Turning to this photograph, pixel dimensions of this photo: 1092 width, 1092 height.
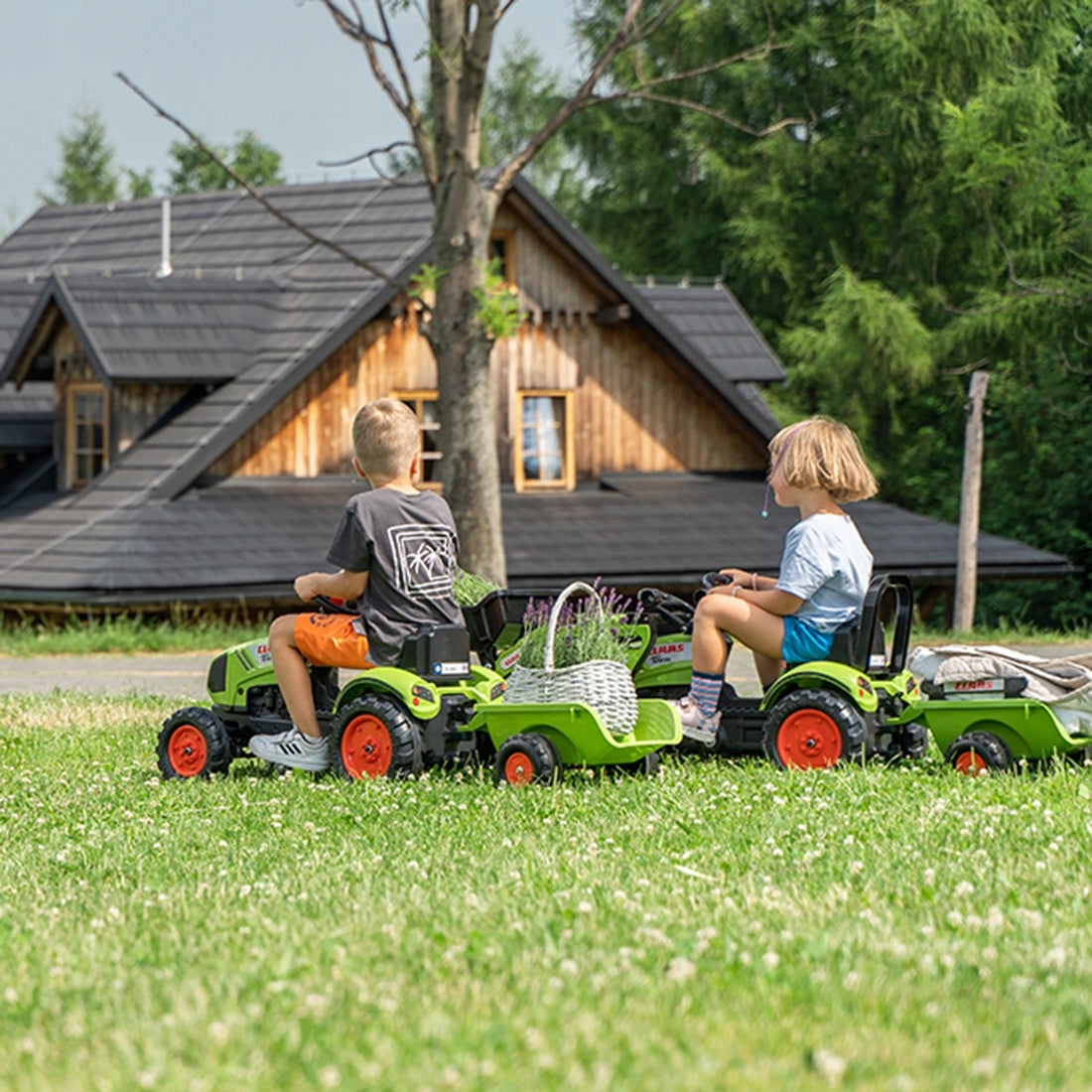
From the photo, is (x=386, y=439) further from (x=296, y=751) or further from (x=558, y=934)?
(x=558, y=934)

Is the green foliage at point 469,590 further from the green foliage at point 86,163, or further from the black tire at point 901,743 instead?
the green foliage at point 86,163

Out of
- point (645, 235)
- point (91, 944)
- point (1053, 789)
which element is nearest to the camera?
point (91, 944)

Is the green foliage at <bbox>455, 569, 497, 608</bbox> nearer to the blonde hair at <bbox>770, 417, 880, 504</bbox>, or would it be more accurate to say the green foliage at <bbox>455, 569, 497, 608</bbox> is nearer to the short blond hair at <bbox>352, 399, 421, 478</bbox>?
the short blond hair at <bbox>352, 399, 421, 478</bbox>

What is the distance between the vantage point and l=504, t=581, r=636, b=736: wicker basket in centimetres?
939

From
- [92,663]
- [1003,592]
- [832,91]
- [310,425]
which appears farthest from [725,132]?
[92,663]

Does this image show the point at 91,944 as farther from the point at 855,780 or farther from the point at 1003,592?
the point at 1003,592

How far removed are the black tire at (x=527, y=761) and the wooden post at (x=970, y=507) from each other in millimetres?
17595

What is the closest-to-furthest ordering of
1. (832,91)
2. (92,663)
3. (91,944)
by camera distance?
(91,944) < (92,663) < (832,91)

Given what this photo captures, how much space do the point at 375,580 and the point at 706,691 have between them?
156 centimetres

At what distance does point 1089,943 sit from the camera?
226 inches

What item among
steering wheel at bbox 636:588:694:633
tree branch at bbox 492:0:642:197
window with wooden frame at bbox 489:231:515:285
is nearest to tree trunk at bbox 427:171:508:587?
tree branch at bbox 492:0:642:197

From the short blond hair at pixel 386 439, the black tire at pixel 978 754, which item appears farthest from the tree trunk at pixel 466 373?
the black tire at pixel 978 754

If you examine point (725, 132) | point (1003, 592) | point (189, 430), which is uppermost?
point (725, 132)

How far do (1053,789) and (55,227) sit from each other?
30.1 m
